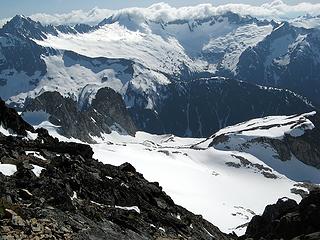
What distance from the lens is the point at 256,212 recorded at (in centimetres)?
14812

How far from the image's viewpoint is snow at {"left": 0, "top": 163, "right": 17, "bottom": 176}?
4903 centimetres

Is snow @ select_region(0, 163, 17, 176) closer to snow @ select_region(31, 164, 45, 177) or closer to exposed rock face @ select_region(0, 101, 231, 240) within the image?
exposed rock face @ select_region(0, 101, 231, 240)

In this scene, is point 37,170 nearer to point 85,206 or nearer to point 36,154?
point 85,206

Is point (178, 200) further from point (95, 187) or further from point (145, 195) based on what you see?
point (95, 187)

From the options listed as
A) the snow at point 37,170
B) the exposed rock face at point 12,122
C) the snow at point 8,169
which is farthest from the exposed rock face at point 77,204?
the exposed rock face at point 12,122

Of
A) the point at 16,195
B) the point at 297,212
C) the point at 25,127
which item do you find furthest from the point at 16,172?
the point at 25,127

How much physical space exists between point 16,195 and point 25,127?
61.5 m

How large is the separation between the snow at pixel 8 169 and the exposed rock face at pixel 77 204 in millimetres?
687

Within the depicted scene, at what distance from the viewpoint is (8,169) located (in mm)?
50219

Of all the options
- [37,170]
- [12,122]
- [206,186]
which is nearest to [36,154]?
[37,170]

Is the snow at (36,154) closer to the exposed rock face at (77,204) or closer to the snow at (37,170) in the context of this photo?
the exposed rock face at (77,204)

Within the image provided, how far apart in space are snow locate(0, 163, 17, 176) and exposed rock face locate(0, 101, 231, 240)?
0.69 meters

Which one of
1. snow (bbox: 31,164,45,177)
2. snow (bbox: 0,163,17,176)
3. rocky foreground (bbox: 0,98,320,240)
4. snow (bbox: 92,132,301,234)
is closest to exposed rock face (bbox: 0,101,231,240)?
rocky foreground (bbox: 0,98,320,240)

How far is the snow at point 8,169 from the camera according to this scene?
49028 millimetres
